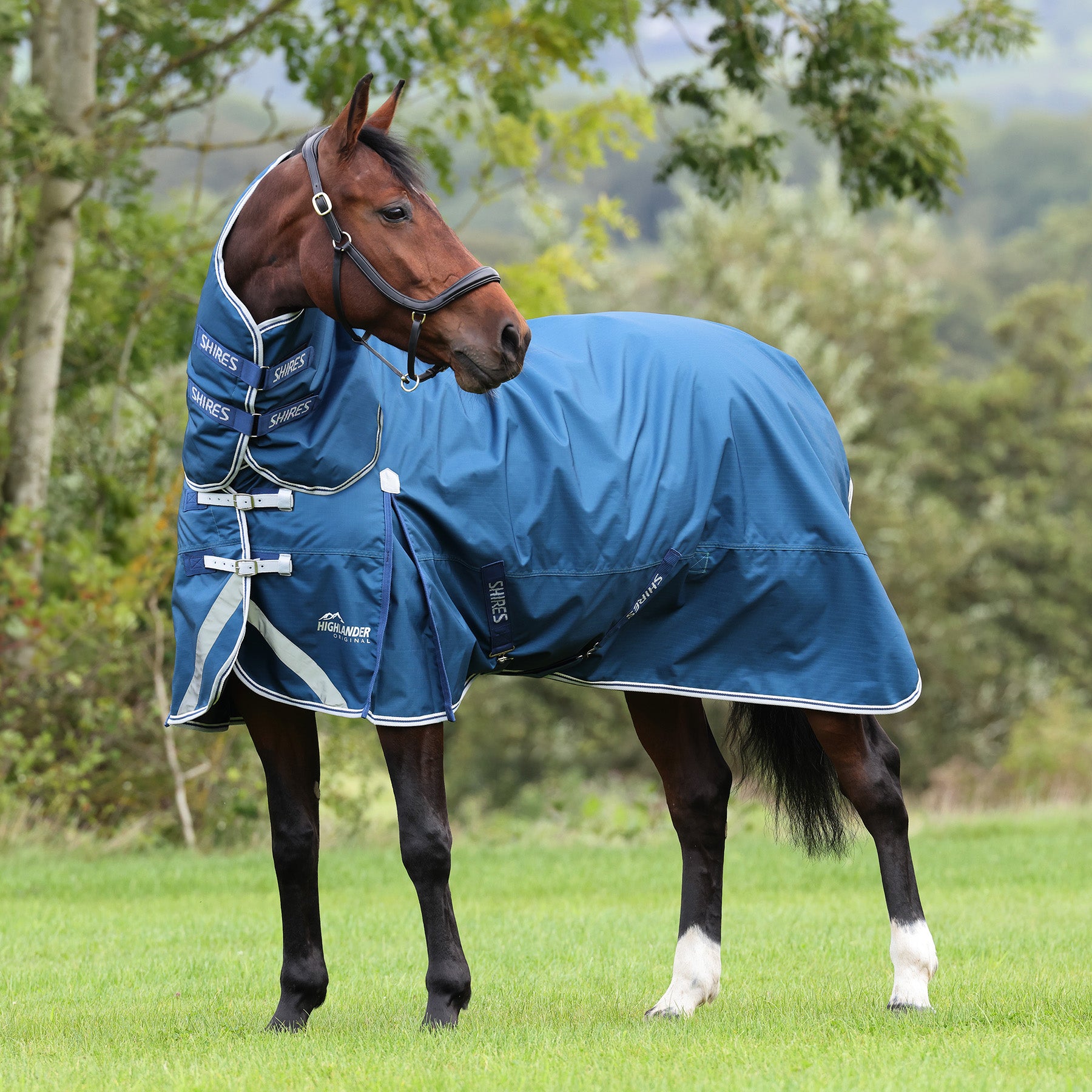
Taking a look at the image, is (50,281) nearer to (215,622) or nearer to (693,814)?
(215,622)

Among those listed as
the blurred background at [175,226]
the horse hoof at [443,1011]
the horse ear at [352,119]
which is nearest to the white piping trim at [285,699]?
the horse hoof at [443,1011]

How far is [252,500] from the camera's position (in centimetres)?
372

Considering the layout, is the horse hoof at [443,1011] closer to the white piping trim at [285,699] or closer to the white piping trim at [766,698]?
the white piping trim at [285,699]

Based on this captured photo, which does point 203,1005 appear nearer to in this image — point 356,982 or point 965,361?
point 356,982

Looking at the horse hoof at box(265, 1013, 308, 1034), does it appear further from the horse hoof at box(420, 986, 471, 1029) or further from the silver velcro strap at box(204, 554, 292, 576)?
the silver velcro strap at box(204, 554, 292, 576)

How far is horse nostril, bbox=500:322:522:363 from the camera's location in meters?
3.52

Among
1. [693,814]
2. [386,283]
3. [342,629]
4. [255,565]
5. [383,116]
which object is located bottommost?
[693,814]

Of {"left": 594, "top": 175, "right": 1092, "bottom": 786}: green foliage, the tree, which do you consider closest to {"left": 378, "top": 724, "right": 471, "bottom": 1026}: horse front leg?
the tree

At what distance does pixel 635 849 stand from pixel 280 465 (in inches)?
236

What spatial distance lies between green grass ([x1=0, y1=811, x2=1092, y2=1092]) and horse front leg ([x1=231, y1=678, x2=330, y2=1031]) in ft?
0.46

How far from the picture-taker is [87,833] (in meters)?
9.36

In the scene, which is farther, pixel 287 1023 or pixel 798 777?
pixel 798 777

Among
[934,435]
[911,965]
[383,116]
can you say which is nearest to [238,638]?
[383,116]

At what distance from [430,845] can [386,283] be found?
1.51 metres
